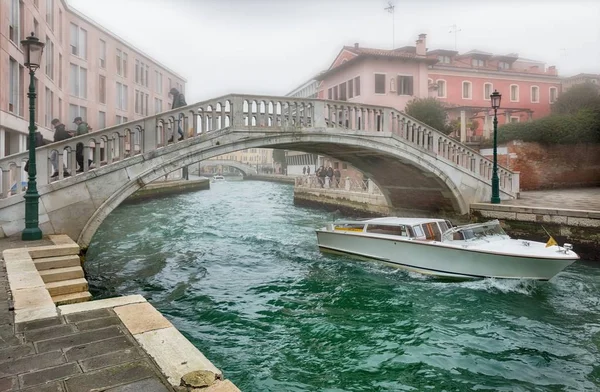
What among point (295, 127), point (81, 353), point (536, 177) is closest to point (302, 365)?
point (81, 353)

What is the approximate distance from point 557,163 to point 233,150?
50.5 feet

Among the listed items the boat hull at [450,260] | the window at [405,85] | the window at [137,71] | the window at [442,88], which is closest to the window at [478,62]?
the window at [442,88]

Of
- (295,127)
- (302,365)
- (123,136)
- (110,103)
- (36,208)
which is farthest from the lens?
(110,103)

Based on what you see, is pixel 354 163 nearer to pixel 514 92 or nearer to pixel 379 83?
pixel 379 83

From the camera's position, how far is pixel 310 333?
6035 mm

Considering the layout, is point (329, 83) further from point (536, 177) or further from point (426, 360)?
point (426, 360)

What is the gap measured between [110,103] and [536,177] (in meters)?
23.0

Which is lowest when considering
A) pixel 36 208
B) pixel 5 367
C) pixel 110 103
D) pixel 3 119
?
pixel 5 367

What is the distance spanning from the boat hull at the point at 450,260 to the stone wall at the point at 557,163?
37.1 feet

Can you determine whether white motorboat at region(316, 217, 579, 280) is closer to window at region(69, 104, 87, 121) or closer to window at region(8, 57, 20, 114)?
window at region(8, 57, 20, 114)

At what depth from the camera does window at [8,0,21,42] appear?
1174 centimetres

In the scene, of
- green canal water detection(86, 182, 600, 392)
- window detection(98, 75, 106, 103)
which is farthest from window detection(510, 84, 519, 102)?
window detection(98, 75, 106, 103)

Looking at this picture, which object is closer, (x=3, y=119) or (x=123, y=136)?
(x=123, y=136)

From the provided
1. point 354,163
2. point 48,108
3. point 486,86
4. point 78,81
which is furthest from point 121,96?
point 486,86
